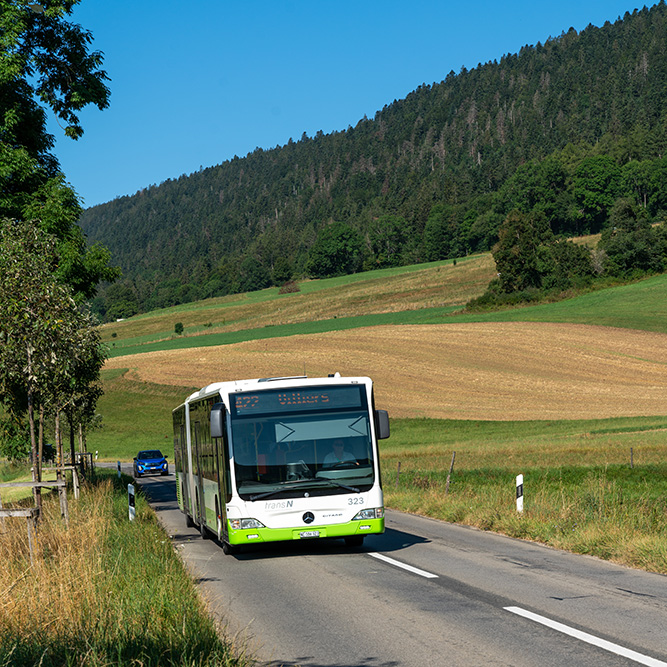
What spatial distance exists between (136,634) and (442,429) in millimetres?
41621

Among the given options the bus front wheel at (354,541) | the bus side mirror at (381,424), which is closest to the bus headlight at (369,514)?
the bus side mirror at (381,424)

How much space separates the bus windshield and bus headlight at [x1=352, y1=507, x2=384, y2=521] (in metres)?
0.35

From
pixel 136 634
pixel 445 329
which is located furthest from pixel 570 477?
pixel 445 329

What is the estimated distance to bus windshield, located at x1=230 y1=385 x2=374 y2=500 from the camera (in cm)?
1380

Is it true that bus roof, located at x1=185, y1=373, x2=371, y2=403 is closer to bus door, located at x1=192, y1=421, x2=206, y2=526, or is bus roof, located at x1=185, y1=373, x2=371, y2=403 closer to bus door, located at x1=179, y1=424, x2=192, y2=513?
bus door, located at x1=192, y1=421, x2=206, y2=526

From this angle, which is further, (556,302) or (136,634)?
(556,302)

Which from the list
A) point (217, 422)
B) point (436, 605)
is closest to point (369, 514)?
point (217, 422)

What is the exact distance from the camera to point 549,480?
2669cm

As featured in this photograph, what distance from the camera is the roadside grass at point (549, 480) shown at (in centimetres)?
1443

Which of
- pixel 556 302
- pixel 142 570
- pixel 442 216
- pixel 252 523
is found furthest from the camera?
pixel 442 216

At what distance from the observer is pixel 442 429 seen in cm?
4778

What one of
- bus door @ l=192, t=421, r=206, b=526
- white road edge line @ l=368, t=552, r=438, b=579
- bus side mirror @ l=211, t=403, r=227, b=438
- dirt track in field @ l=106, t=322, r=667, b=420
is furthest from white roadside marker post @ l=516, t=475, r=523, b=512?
dirt track in field @ l=106, t=322, r=667, b=420

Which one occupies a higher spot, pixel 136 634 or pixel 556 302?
pixel 556 302

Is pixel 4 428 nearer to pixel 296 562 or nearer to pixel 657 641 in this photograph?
pixel 296 562
